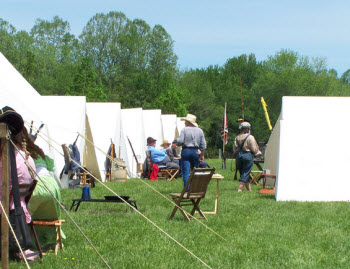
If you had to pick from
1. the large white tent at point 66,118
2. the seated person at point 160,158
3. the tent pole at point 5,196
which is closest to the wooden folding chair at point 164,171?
the seated person at point 160,158

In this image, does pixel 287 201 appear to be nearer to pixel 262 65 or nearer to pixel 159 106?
pixel 159 106

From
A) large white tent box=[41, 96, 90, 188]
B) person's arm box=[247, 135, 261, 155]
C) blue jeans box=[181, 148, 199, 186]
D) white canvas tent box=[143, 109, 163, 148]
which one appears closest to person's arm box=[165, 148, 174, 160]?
large white tent box=[41, 96, 90, 188]

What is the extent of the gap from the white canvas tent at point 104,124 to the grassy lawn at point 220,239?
6.27m

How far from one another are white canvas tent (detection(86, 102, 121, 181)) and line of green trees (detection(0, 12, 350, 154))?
104 feet

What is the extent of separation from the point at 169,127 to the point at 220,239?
21.0 m

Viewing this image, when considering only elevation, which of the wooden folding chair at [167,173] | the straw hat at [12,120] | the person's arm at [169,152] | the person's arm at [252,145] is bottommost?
the wooden folding chair at [167,173]

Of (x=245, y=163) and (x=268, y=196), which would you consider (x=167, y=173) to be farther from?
(x=268, y=196)

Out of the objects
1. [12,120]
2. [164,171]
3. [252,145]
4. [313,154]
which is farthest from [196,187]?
[164,171]

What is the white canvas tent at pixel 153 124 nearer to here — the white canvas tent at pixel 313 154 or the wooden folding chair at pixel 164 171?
the wooden folding chair at pixel 164 171

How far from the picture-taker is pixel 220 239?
641 centimetres

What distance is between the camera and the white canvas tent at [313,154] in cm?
1033

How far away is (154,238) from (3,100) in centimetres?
434

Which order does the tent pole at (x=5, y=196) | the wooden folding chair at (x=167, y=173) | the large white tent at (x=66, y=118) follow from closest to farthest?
the tent pole at (x=5, y=196) → the large white tent at (x=66, y=118) → the wooden folding chair at (x=167, y=173)

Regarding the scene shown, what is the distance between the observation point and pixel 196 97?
54.7 metres
